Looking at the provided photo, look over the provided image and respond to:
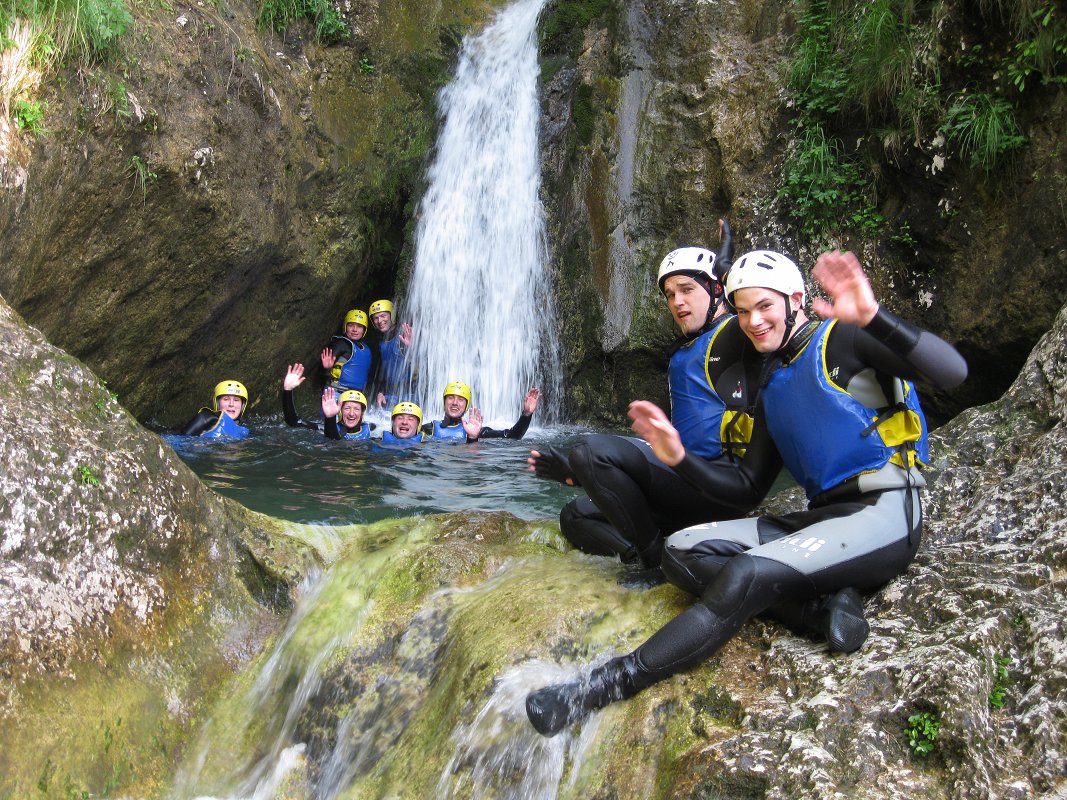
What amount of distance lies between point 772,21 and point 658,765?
838cm

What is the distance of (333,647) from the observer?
13.0ft

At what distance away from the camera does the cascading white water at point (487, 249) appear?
10141 millimetres

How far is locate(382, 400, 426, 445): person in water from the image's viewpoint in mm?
8891

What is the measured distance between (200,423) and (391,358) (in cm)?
272

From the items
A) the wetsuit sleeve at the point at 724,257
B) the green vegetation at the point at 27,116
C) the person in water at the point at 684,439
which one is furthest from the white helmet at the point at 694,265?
the green vegetation at the point at 27,116

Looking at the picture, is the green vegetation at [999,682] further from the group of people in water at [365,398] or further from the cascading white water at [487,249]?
the cascading white water at [487,249]

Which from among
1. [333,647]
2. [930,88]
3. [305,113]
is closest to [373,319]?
[305,113]

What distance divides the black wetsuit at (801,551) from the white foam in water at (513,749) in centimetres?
8

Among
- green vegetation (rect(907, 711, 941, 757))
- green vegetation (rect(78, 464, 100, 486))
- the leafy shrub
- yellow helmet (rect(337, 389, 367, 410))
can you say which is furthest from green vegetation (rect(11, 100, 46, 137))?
the leafy shrub

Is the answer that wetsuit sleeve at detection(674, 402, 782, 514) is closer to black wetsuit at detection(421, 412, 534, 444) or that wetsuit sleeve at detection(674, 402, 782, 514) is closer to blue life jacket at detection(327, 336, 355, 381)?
black wetsuit at detection(421, 412, 534, 444)

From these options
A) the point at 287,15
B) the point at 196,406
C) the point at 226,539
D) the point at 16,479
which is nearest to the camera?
the point at 16,479

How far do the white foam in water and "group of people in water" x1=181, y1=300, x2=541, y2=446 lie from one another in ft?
16.2

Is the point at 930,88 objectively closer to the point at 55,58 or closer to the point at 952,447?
the point at 952,447

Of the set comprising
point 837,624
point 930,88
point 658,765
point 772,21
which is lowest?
point 658,765
